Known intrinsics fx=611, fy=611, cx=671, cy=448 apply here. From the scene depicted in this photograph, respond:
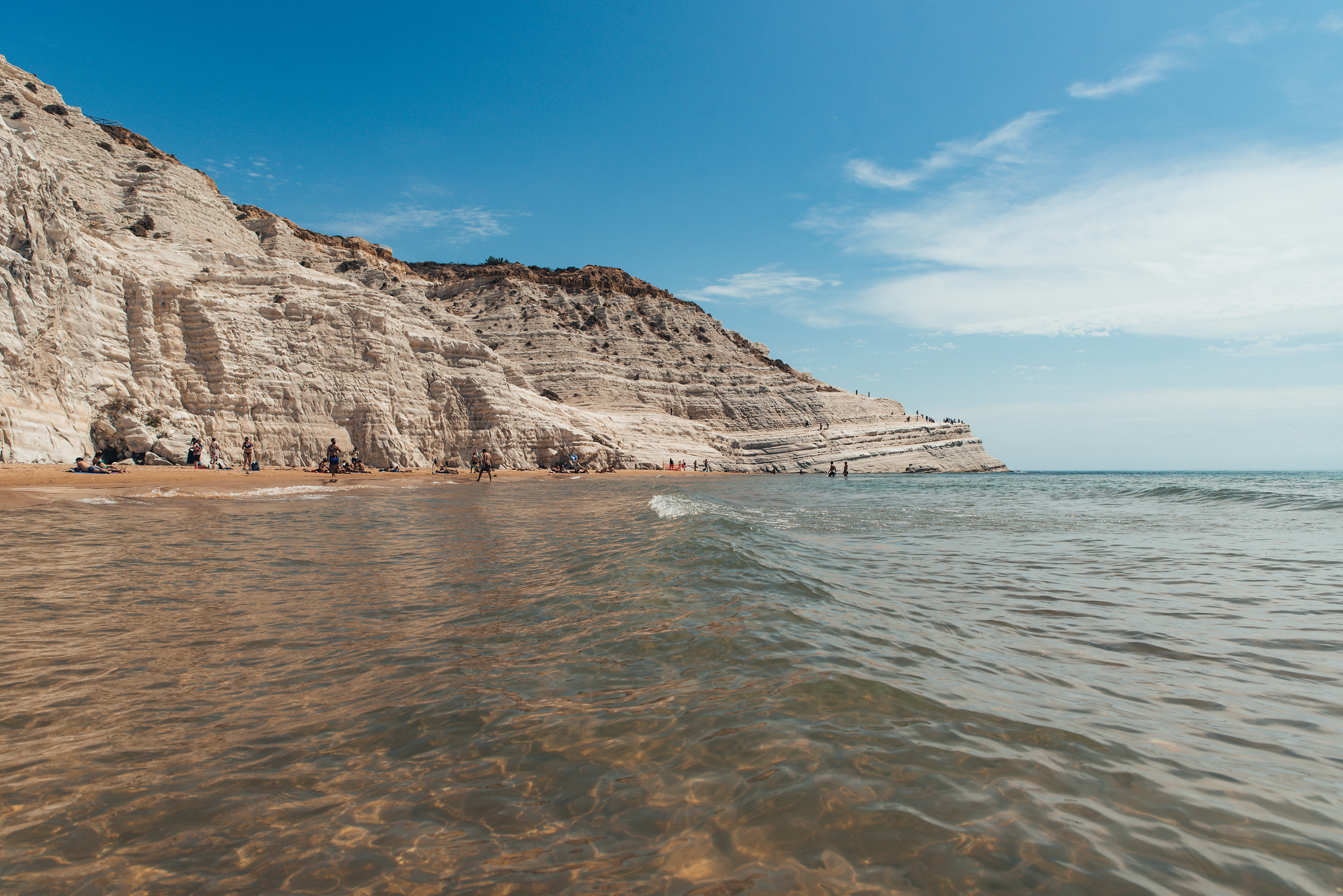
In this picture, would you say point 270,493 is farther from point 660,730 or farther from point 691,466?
point 691,466

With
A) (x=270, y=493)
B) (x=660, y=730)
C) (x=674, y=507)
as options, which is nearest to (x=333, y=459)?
(x=270, y=493)

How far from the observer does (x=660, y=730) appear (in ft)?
11.4

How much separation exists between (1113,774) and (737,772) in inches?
75.1

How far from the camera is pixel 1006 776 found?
9.85 ft

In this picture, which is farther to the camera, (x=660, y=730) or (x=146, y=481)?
(x=146, y=481)

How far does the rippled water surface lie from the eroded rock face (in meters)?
19.6

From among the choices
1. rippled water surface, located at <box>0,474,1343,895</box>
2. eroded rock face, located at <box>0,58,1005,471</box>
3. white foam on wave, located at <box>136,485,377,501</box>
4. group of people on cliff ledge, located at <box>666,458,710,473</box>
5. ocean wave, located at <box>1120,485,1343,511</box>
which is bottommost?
rippled water surface, located at <box>0,474,1343,895</box>

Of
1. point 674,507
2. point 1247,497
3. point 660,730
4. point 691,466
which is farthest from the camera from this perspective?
point 691,466

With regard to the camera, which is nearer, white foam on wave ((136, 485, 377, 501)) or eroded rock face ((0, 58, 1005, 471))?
white foam on wave ((136, 485, 377, 501))

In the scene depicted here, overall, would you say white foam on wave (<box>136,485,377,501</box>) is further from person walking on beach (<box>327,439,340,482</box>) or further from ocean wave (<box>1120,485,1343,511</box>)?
ocean wave (<box>1120,485,1343,511</box>)

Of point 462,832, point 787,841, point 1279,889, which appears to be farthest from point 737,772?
point 1279,889

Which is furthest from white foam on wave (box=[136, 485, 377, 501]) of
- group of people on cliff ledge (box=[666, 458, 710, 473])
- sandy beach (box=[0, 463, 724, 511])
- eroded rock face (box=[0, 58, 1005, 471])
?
group of people on cliff ledge (box=[666, 458, 710, 473])

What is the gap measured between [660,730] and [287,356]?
3470 centimetres

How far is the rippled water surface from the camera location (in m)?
2.37
